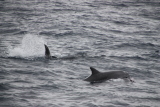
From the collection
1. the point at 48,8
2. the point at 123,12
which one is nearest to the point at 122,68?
the point at 123,12

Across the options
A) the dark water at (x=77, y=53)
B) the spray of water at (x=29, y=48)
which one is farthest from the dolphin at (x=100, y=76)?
the spray of water at (x=29, y=48)

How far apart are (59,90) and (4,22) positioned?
20.1 m

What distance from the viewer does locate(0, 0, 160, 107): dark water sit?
41.7 feet

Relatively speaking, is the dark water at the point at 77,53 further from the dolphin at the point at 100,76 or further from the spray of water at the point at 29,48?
the dolphin at the point at 100,76

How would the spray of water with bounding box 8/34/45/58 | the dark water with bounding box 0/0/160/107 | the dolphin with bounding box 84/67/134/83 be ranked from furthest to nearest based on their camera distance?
1. the spray of water with bounding box 8/34/45/58
2. the dolphin with bounding box 84/67/134/83
3. the dark water with bounding box 0/0/160/107

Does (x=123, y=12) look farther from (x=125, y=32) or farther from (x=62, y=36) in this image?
(x=62, y=36)

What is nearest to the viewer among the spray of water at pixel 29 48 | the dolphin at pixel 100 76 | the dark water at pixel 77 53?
the dark water at pixel 77 53

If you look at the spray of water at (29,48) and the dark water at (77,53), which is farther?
the spray of water at (29,48)

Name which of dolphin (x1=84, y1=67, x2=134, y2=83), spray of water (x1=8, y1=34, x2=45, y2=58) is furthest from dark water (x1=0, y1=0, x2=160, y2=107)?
dolphin (x1=84, y1=67, x2=134, y2=83)

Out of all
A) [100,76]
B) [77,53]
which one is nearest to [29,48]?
[77,53]

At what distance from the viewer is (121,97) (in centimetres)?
1271

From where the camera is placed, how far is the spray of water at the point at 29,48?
1975 centimetres

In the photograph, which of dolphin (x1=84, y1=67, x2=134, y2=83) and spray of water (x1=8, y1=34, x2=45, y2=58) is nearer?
dolphin (x1=84, y1=67, x2=134, y2=83)

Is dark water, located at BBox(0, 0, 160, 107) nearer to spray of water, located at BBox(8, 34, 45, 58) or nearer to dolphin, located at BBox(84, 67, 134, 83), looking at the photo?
spray of water, located at BBox(8, 34, 45, 58)
